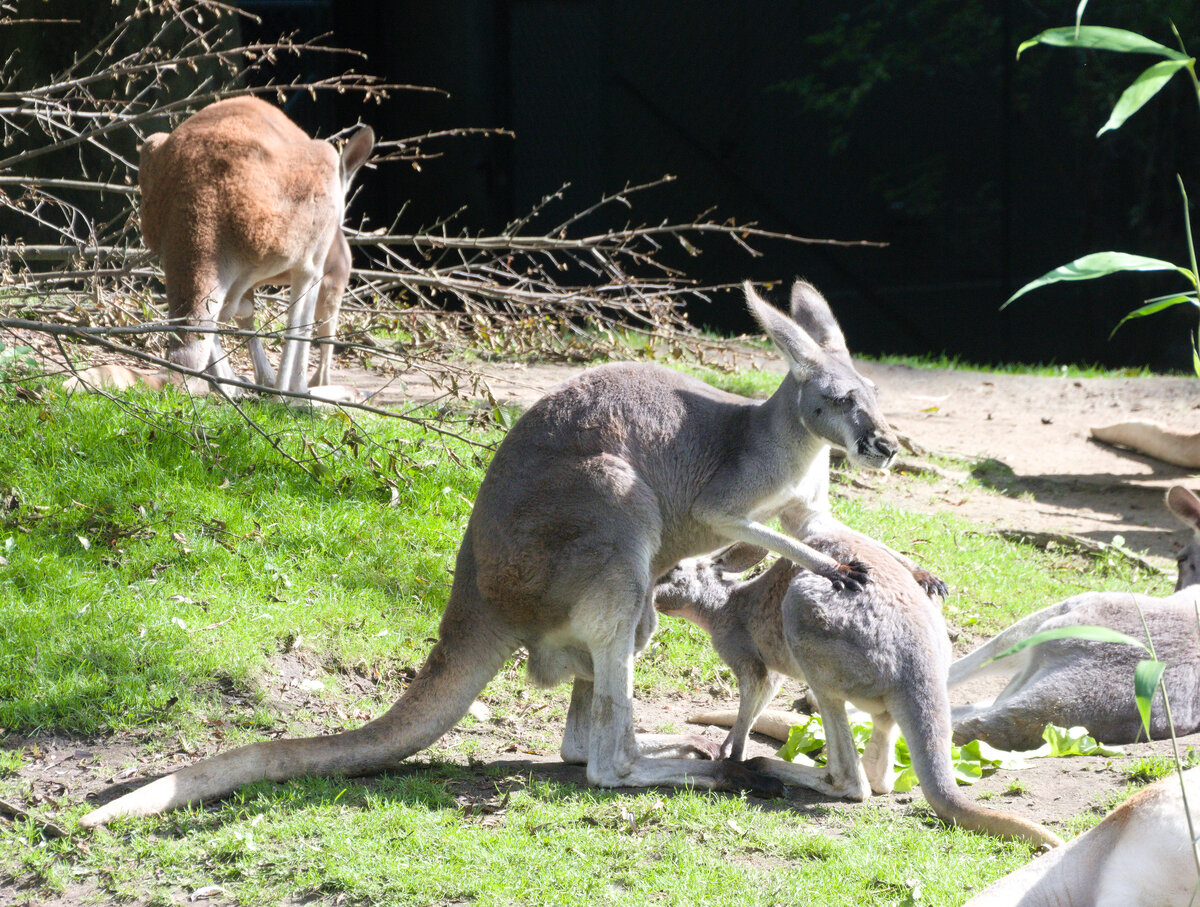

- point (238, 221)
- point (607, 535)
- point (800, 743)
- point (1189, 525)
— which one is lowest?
point (800, 743)

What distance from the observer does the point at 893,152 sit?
13.7 metres

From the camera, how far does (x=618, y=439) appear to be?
4.13 metres

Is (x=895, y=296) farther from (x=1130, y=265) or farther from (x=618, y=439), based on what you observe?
(x=1130, y=265)

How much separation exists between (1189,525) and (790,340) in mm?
2701

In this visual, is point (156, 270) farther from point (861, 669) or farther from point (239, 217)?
point (861, 669)

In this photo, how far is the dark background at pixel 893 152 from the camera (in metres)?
12.0

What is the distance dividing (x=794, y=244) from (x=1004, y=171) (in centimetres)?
268

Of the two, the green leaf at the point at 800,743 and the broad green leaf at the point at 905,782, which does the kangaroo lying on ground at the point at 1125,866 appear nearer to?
the broad green leaf at the point at 905,782

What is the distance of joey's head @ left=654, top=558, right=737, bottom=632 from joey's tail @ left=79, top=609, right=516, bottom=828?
0.82 m

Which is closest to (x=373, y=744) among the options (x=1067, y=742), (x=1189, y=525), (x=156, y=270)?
(x=1067, y=742)

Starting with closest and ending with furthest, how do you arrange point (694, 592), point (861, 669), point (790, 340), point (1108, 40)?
1. point (1108, 40)
2. point (861, 669)
3. point (790, 340)
4. point (694, 592)

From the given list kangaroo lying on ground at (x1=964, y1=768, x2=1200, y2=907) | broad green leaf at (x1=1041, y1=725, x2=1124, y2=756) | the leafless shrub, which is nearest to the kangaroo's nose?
broad green leaf at (x1=1041, y1=725, x2=1124, y2=756)

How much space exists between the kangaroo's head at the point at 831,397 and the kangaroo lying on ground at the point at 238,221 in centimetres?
259

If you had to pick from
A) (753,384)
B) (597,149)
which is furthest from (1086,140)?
(753,384)
